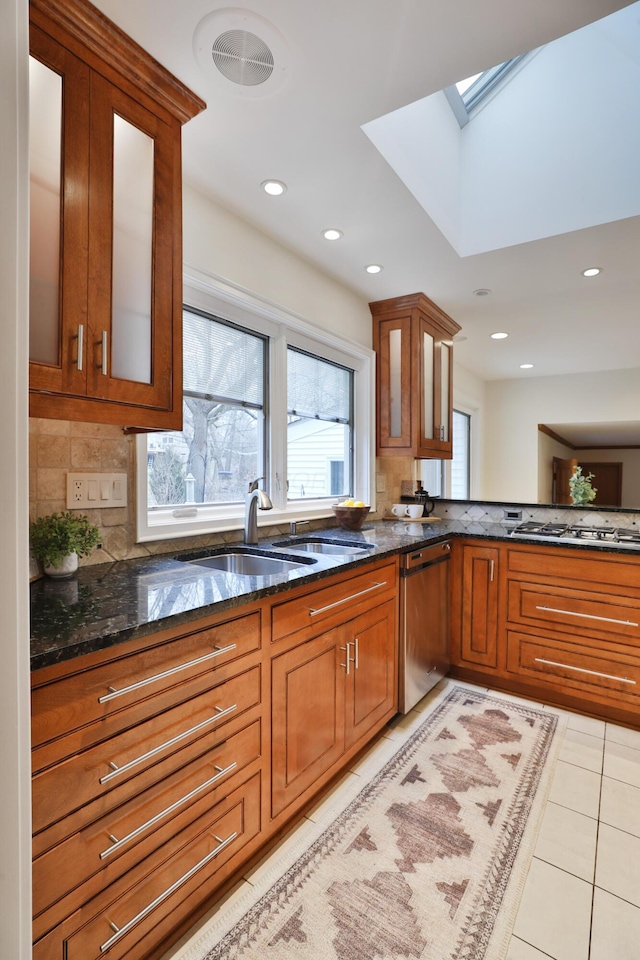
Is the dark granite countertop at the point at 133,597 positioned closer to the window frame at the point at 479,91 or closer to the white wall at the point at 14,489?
the white wall at the point at 14,489

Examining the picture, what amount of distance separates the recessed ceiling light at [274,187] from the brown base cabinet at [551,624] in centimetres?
216

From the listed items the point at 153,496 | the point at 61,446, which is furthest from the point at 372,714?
the point at 61,446

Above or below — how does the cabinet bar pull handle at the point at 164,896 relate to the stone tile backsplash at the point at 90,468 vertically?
below

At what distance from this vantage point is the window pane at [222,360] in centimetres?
216

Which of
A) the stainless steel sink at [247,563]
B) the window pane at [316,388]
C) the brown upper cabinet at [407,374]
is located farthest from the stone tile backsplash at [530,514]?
the stainless steel sink at [247,563]

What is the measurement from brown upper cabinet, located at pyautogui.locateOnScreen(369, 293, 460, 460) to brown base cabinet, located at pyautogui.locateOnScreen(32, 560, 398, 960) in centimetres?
175

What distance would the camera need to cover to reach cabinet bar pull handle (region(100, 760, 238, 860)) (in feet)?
3.37

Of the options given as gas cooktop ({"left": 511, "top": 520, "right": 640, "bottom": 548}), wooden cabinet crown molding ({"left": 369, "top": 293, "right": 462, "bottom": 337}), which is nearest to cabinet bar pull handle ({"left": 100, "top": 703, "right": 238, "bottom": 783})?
gas cooktop ({"left": 511, "top": 520, "right": 640, "bottom": 548})

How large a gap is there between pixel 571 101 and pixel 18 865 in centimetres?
327

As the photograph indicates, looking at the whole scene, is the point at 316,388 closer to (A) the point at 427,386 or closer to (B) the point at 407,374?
(B) the point at 407,374

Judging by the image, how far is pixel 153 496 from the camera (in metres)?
2.00

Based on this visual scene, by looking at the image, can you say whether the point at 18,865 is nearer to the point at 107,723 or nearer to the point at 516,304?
the point at 107,723

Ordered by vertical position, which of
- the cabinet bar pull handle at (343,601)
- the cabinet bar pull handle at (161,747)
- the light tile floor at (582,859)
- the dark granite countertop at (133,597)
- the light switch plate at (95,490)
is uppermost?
the light switch plate at (95,490)

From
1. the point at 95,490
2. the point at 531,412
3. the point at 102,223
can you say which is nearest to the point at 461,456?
the point at 531,412
